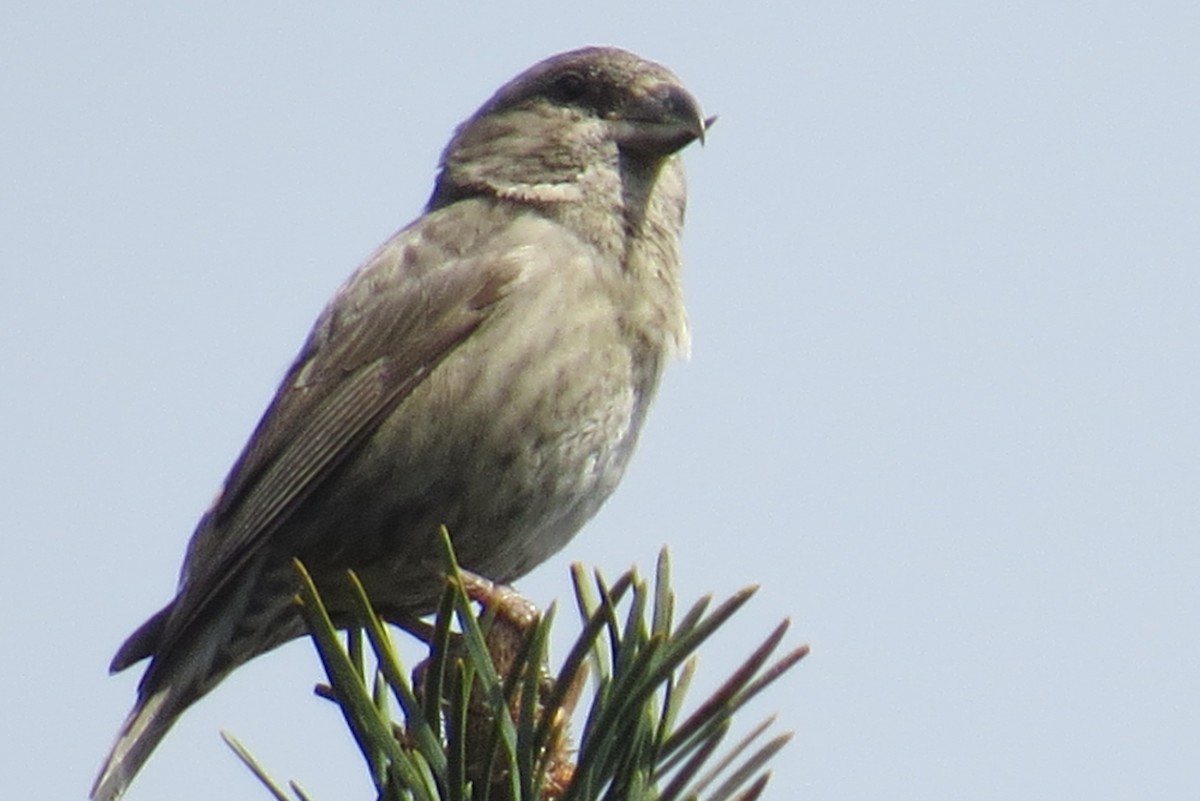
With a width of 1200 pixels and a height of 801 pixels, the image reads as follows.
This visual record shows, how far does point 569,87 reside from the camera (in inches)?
232

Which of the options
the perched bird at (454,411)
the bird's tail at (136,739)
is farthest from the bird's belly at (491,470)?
the bird's tail at (136,739)

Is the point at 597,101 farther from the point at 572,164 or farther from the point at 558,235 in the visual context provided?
the point at 558,235

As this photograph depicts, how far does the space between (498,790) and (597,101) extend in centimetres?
355

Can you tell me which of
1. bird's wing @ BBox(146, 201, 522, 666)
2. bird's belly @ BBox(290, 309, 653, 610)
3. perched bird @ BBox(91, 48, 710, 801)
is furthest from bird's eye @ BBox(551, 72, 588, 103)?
bird's belly @ BBox(290, 309, 653, 610)

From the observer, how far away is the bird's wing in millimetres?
4848

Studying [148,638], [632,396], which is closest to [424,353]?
[632,396]

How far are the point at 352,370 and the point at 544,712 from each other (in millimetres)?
2808

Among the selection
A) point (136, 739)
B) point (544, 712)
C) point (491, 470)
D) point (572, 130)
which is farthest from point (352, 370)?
point (544, 712)

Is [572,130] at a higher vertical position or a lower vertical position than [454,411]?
higher

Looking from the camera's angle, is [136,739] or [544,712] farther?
[136,739]

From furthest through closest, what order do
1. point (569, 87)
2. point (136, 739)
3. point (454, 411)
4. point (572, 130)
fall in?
1. point (569, 87)
2. point (572, 130)
3. point (454, 411)
4. point (136, 739)

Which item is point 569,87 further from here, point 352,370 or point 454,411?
point 454,411

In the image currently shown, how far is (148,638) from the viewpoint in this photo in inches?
187

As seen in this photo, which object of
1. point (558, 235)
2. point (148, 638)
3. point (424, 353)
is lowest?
point (148, 638)
